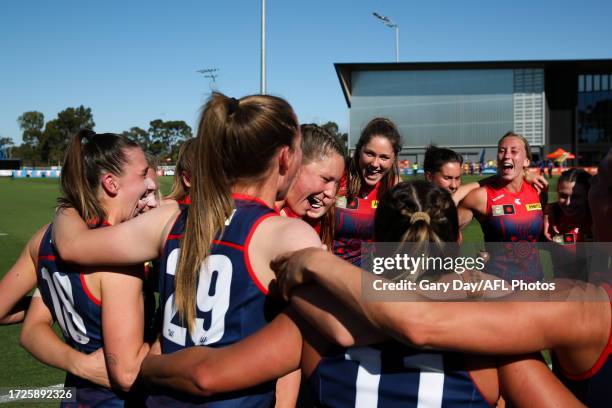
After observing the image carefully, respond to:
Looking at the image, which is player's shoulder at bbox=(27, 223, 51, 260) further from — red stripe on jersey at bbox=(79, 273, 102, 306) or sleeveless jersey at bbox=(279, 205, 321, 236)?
sleeveless jersey at bbox=(279, 205, 321, 236)

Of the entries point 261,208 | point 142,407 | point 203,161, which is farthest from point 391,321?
point 142,407

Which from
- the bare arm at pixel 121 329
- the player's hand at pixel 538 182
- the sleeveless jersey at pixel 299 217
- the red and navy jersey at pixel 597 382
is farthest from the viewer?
the player's hand at pixel 538 182

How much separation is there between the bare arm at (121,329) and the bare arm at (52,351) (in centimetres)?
9

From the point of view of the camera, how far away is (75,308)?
2.14 meters

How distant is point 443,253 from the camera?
165 cm

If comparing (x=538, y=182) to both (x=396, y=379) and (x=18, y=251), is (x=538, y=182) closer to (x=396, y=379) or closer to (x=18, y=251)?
(x=396, y=379)

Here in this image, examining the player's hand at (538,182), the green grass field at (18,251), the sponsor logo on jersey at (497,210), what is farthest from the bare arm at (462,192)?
the green grass field at (18,251)

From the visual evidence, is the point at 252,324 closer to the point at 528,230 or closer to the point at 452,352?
the point at 452,352

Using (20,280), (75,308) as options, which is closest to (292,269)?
(75,308)

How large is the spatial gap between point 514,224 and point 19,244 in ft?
36.5

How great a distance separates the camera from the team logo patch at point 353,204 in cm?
492

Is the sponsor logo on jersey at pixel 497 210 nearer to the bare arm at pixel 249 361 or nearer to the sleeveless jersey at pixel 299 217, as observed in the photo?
the sleeveless jersey at pixel 299 217

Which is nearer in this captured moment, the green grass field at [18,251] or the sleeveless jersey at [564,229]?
the green grass field at [18,251]

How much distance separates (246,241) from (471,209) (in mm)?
4507
